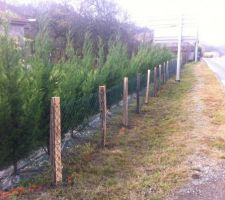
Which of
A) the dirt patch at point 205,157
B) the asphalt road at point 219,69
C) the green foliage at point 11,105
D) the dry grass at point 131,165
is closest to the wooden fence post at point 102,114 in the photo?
the dry grass at point 131,165

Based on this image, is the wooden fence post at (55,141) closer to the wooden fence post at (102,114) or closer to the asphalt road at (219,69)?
the wooden fence post at (102,114)

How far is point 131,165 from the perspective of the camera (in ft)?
18.6

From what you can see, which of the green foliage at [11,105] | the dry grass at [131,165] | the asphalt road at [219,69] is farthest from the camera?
the asphalt road at [219,69]

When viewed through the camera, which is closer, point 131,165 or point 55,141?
point 55,141

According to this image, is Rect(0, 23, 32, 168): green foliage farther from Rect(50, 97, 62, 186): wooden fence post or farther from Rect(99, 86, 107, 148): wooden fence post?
Rect(99, 86, 107, 148): wooden fence post

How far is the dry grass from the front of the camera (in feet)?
14.9

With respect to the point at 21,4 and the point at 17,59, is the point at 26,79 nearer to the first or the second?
the point at 17,59

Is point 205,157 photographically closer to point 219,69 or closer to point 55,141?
point 55,141

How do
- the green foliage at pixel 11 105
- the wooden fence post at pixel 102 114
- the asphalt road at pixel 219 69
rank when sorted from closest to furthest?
the green foliage at pixel 11 105 → the wooden fence post at pixel 102 114 → the asphalt road at pixel 219 69

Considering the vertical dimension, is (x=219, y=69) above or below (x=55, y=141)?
below

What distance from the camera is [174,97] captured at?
46.5 feet

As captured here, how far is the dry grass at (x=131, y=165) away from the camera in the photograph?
4.54 meters

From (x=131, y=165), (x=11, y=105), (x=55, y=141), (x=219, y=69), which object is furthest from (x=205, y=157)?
(x=219, y=69)

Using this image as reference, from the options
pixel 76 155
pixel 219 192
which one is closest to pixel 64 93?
pixel 76 155
